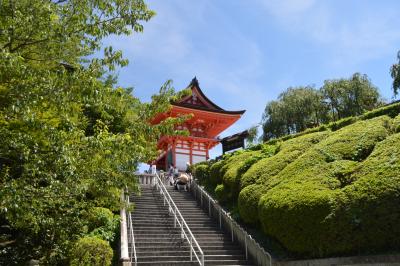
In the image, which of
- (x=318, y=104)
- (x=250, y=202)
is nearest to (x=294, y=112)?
(x=318, y=104)

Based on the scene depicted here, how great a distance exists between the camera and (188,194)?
18.8 meters

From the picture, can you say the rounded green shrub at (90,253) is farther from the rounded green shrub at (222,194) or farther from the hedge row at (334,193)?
the rounded green shrub at (222,194)

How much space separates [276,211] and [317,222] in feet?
4.72

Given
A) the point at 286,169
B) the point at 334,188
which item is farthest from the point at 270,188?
the point at 334,188

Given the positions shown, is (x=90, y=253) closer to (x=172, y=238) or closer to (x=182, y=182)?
(x=172, y=238)

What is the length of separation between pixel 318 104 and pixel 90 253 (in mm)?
24892

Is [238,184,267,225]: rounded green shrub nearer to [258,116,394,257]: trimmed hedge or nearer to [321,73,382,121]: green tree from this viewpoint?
[258,116,394,257]: trimmed hedge

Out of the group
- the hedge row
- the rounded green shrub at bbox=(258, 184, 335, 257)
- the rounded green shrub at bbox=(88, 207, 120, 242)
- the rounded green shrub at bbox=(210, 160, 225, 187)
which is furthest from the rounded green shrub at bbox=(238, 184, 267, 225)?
the rounded green shrub at bbox=(210, 160, 225, 187)

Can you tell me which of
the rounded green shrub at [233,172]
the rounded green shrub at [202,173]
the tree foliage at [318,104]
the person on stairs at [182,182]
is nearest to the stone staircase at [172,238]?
the rounded green shrub at [233,172]

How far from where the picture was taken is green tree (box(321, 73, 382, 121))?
2864 centimetres

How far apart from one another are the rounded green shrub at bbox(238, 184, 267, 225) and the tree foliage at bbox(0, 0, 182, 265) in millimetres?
6134

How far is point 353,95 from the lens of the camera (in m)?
29.0

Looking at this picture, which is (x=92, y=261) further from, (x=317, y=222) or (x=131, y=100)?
(x=317, y=222)

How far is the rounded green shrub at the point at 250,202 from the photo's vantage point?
12703 millimetres
